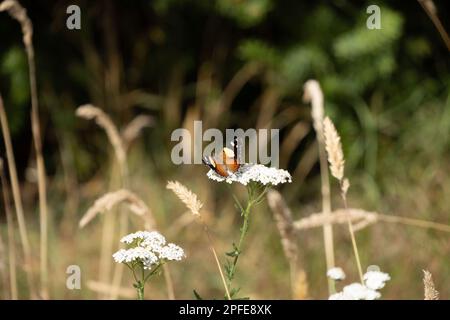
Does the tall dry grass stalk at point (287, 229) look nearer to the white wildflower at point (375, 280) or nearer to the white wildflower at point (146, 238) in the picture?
the white wildflower at point (375, 280)

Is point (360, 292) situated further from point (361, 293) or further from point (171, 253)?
point (171, 253)

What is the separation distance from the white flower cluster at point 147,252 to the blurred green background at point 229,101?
7.44 ft

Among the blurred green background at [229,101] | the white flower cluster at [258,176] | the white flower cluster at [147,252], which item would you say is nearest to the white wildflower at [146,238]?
the white flower cluster at [147,252]

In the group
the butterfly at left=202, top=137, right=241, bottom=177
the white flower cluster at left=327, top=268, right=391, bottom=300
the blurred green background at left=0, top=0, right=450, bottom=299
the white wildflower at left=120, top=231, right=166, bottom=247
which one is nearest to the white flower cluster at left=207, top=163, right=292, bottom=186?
Result: the butterfly at left=202, top=137, right=241, bottom=177

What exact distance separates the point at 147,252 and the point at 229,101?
12.2ft

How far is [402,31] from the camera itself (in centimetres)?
505

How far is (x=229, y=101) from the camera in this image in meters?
5.42

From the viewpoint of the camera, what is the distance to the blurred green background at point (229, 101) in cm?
448

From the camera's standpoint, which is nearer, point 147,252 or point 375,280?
point 147,252

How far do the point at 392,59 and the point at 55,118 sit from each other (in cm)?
237

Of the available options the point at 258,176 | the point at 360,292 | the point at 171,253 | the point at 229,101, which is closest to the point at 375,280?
the point at 360,292

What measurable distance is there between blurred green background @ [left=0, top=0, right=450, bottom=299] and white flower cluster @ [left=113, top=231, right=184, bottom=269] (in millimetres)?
2269

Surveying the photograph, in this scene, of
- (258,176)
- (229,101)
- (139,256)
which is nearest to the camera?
(139,256)
